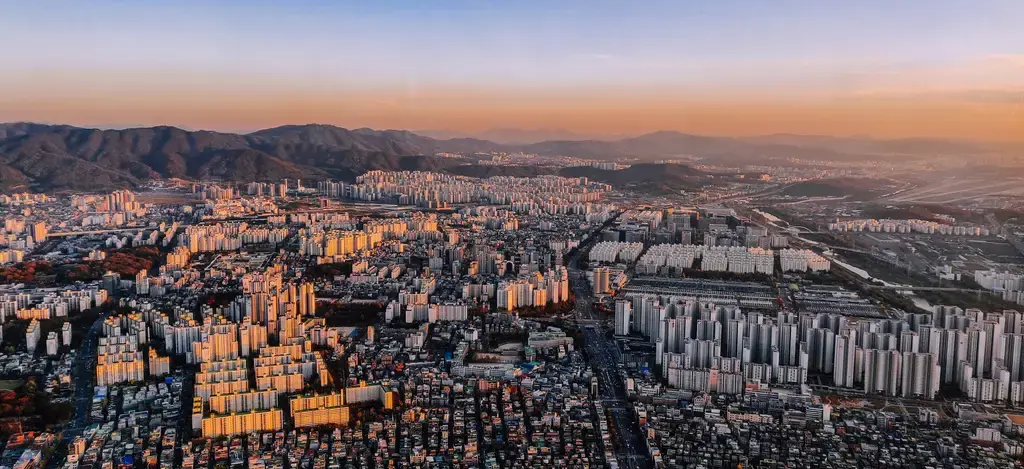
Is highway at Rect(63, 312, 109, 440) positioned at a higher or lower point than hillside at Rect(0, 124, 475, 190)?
lower

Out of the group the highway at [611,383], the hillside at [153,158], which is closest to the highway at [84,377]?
the highway at [611,383]

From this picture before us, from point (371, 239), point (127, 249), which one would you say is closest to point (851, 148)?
point (371, 239)

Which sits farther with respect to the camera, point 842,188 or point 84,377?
point 842,188

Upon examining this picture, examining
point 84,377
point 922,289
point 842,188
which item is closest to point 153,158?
point 842,188

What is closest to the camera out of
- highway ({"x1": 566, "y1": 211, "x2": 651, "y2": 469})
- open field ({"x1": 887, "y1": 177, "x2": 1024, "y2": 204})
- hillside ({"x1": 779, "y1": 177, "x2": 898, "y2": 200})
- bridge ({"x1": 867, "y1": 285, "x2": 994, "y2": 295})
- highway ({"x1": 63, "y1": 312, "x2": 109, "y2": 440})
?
highway ({"x1": 566, "y1": 211, "x2": 651, "y2": 469})

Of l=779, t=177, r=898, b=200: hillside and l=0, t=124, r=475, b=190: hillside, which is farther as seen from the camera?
l=0, t=124, r=475, b=190: hillside

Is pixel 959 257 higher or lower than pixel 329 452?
higher

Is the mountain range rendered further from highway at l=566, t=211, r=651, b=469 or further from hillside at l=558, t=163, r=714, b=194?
highway at l=566, t=211, r=651, b=469

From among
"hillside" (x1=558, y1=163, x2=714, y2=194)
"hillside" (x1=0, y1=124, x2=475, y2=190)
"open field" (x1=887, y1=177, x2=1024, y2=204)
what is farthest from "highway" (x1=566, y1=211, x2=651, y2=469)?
"hillside" (x1=0, y1=124, x2=475, y2=190)

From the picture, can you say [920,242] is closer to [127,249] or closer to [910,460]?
[910,460]

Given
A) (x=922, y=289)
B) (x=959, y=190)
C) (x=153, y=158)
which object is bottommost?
(x=922, y=289)

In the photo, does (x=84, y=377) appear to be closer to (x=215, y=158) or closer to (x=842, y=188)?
(x=842, y=188)
